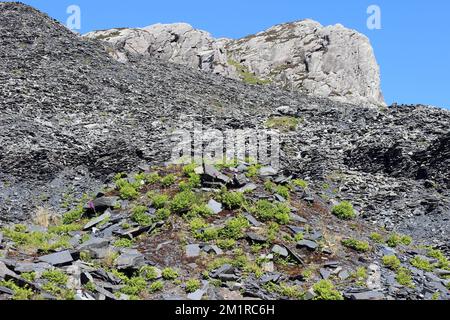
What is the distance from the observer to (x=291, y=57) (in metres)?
109

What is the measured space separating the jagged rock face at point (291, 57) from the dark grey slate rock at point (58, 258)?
75959 millimetres

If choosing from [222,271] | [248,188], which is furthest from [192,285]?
[248,188]

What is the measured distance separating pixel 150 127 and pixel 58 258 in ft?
65.5

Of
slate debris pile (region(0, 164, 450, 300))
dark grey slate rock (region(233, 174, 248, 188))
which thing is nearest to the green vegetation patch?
slate debris pile (region(0, 164, 450, 300))

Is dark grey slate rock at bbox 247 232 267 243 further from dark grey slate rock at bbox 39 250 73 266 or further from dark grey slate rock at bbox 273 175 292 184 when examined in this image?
dark grey slate rock at bbox 39 250 73 266

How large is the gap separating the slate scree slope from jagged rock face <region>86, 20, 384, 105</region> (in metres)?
40.7

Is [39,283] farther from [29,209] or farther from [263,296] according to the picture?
[29,209]

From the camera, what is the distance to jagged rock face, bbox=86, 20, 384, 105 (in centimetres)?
9594

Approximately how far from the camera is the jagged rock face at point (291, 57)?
95938mm

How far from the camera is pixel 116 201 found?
22.5m

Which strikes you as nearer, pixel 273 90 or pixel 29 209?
pixel 29 209

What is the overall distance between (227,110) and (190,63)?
182ft

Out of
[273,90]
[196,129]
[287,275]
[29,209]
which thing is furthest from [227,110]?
[287,275]

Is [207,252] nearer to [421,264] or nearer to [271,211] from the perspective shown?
[271,211]
